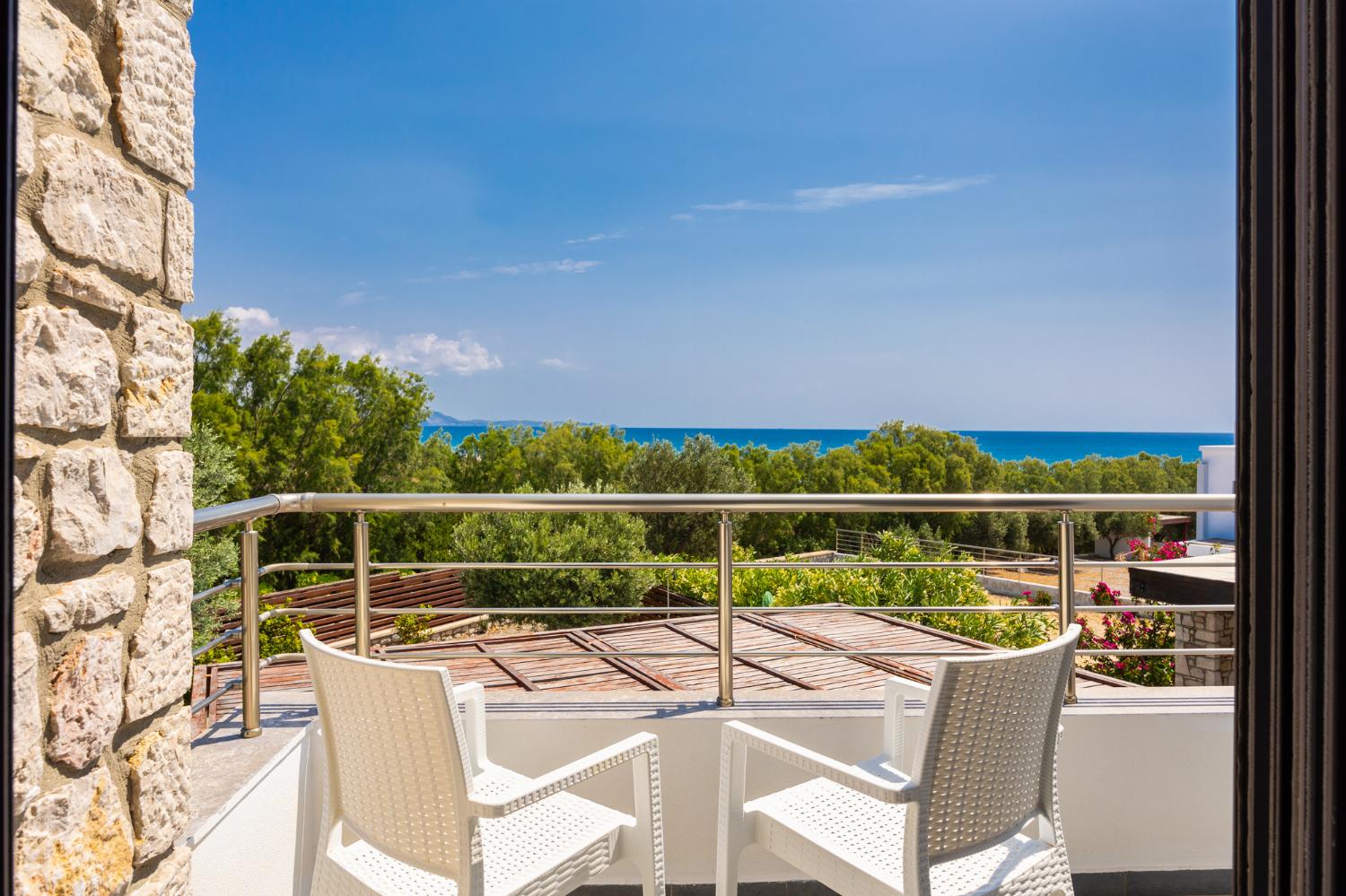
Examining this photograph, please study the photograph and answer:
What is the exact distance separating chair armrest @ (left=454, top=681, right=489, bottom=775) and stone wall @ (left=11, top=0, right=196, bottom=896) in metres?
1.08

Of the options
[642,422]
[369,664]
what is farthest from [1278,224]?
[642,422]

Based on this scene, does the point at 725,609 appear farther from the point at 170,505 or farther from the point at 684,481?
the point at 684,481

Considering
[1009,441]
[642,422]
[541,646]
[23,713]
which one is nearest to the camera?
[23,713]

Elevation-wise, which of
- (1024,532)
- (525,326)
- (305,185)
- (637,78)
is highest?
(637,78)

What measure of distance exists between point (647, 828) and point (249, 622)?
3.94 feet

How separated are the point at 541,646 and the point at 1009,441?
6047 cm

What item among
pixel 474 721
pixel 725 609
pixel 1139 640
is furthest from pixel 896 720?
pixel 1139 640

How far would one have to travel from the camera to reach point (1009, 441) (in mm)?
60281

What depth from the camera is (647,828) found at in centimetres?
188

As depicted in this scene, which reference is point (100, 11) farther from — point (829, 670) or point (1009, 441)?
point (1009, 441)

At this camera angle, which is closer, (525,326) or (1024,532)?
(1024,532)

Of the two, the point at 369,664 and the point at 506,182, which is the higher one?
the point at 506,182

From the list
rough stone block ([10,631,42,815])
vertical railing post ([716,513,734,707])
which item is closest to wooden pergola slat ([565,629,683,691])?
vertical railing post ([716,513,734,707])

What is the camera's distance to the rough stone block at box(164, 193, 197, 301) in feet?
3.50
